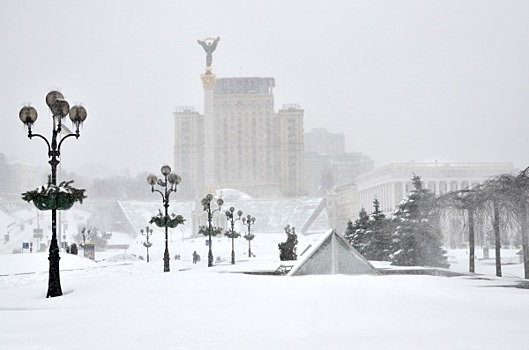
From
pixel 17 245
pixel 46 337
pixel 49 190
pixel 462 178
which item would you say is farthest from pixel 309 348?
pixel 462 178

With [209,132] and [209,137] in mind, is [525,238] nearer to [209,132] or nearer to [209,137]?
[209,137]

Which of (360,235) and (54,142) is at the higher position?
(54,142)

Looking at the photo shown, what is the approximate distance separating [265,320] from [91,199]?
13015 centimetres

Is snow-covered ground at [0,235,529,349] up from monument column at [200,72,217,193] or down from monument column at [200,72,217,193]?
down

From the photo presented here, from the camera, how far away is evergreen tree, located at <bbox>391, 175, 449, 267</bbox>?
28234 millimetres

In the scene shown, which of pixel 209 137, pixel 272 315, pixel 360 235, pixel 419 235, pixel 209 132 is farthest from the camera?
pixel 209 132

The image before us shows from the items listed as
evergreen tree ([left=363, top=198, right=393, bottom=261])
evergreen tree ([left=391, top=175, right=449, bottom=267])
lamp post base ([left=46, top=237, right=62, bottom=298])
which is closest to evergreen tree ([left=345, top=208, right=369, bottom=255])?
evergreen tree ([left=363, top=198, right=393, bottom=261])

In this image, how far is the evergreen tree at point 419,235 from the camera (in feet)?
92.6

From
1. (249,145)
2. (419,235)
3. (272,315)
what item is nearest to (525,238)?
(419,235)

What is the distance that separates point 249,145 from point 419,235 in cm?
11539

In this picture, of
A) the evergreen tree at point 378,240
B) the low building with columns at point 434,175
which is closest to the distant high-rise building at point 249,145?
the low building with columns at point 434,175

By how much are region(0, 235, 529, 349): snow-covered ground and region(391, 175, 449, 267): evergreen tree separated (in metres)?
15.6

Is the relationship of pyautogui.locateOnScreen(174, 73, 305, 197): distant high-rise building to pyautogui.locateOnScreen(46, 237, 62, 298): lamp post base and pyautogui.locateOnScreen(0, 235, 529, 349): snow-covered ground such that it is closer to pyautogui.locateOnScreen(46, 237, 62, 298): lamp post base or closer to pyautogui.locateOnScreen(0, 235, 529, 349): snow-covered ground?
pyautogui.locateOnScreen(46, 237, 62, 298): lamp post base

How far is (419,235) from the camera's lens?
28.5 meters
